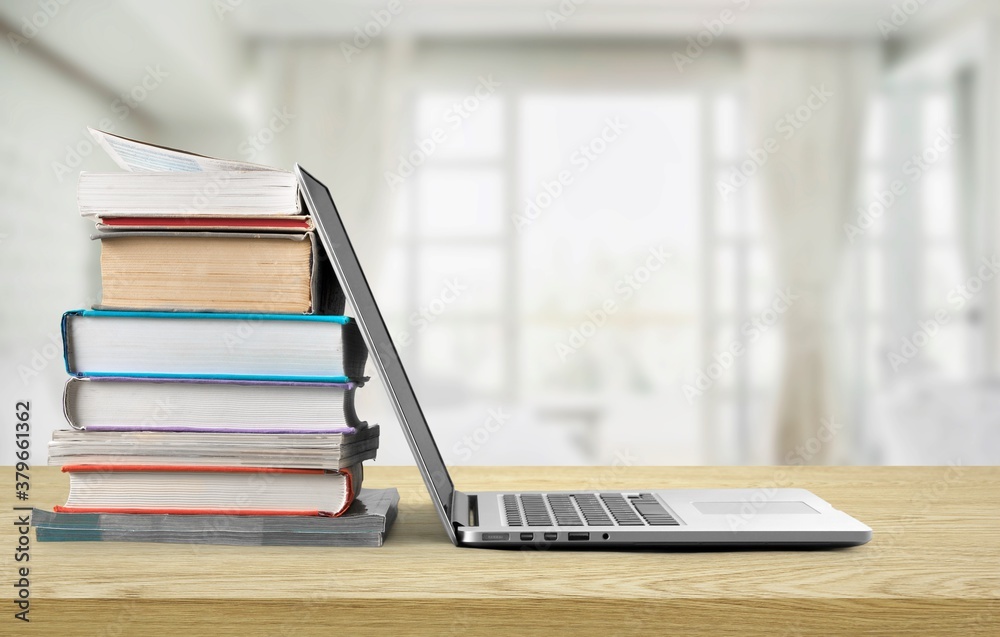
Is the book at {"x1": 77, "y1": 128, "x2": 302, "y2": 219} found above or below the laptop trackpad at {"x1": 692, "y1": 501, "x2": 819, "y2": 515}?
above

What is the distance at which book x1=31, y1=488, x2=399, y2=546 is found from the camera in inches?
22.6

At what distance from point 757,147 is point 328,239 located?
14.5 feet

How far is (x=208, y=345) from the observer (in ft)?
1.93

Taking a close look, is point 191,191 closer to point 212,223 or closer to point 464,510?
point 212,223

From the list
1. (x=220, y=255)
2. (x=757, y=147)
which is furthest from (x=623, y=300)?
(x=220, y=255)

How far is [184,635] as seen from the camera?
0.45 m

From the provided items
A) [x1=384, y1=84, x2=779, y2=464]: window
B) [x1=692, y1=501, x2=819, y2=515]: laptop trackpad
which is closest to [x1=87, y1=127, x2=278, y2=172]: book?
[x1=692, y1=501, x2=819, y2=515]: laptop trackpad

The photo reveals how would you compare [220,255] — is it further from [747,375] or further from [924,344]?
[924,344]

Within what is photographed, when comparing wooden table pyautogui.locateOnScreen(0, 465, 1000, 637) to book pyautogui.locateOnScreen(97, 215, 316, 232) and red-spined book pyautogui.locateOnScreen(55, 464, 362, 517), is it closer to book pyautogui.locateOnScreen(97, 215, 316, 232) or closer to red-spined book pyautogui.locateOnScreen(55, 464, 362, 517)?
red-spined book pyautogui.locateOnScreen(55, 464, 362, 517)

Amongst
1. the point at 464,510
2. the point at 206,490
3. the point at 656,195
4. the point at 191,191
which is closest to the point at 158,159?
the point at 191,191

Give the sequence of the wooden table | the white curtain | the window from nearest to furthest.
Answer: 1. the wooden table
2. the white curtain
3. the window

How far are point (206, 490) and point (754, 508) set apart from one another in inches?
16.8

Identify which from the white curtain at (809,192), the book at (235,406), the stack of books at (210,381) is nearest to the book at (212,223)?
the stack of books at (210,381)

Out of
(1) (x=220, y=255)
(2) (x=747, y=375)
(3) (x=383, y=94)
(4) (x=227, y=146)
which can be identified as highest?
(3) (x=383, y=94)
